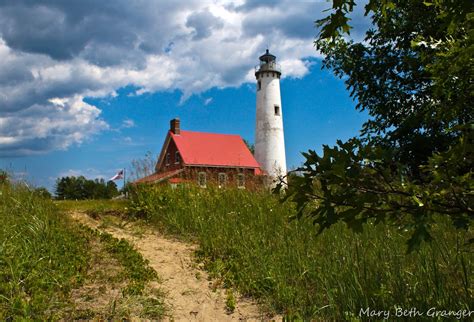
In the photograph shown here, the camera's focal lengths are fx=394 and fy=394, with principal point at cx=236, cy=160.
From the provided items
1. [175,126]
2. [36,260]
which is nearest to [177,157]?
[175,126]

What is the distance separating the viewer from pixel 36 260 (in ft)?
18.0

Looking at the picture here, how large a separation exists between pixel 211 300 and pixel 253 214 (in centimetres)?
311

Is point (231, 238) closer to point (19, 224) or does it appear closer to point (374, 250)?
point (374, 250)

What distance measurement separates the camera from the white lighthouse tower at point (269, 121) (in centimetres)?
3447

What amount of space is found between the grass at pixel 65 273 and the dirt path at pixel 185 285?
0.23 metres

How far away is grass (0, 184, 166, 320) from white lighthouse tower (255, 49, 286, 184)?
27195 millimetres

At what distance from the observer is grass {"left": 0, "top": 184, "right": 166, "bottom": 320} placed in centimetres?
445

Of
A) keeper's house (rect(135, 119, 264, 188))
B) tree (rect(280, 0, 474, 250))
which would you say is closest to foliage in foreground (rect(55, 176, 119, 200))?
keeper's house (rect(135, 119, 264, 188))

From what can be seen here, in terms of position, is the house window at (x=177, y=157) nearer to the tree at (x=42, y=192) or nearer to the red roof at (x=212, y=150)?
the red roof at (x=212, y=150)

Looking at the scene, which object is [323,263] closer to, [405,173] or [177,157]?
[405,173]

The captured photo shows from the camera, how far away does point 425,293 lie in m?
3.84

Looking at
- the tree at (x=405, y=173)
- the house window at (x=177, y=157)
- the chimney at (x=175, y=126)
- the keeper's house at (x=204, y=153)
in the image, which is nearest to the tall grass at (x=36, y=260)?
the tree at (x=405, y=173)

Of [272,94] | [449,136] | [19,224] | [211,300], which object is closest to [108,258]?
[19,224]

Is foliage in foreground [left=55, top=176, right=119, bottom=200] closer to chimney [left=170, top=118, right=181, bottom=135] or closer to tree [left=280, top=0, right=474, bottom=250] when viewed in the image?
chimney [left=170, top=118, right=181, bottom=135]
